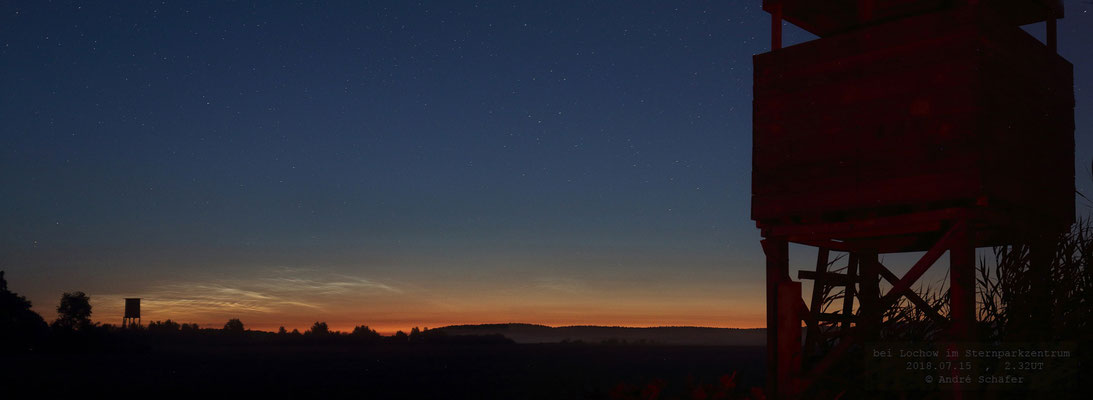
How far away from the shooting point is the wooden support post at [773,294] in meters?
12.6

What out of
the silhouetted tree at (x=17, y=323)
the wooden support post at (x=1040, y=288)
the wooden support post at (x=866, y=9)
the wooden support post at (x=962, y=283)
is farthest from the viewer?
the silhouetted tree at (x=17, y=323)

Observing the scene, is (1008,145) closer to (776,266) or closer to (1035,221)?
(1035,221)

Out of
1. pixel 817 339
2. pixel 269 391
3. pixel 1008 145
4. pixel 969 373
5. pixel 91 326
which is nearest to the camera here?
pixel 969 373

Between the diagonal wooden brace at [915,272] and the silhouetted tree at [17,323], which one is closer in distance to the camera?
the diagonal wooden brace at [915,272]

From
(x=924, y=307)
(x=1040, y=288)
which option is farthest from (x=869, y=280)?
(x=1040, y=288)

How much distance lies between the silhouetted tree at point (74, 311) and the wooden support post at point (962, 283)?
3241 inches

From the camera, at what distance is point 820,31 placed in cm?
1588

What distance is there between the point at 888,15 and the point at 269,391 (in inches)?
2766

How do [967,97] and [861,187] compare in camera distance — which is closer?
[967,97]

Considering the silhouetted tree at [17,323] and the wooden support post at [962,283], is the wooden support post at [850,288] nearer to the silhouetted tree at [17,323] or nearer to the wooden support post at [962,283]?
the wooden support post at [962,283]

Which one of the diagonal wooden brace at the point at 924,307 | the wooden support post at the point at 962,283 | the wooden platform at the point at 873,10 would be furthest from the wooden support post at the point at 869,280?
the wooden platform at the point at 873,10

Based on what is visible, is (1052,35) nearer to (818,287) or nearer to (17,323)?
(818,287)

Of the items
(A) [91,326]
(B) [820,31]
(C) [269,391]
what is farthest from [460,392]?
(B) [820,31]

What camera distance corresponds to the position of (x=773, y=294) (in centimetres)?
1282
